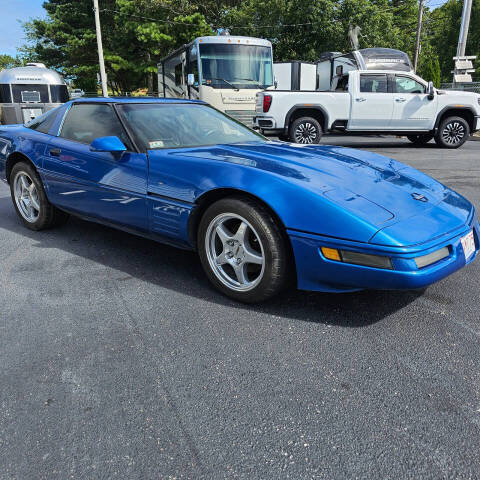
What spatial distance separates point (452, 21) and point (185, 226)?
170ft

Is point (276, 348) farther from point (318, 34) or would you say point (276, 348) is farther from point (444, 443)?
point (318, 34)

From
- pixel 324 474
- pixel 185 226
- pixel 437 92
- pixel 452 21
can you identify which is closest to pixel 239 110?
pixel 437 92

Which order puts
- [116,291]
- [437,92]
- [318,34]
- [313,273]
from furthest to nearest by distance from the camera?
[318,34] → [437,92] → [116,291] → [313,273]

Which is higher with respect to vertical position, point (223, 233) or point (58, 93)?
point (58, 93)

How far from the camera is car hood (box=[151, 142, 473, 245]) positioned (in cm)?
247

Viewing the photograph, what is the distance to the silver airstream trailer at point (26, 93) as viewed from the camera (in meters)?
17.5

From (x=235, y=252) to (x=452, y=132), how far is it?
10.9m

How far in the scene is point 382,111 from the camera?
11633mm

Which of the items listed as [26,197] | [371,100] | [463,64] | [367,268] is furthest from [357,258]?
[463,64]

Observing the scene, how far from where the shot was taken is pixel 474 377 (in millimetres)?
2053

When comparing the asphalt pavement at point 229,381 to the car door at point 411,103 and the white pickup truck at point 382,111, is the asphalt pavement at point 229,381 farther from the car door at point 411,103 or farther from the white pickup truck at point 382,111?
the car door at point 411,103

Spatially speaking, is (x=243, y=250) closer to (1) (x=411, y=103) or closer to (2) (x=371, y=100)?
(2) (x=371, y=100)

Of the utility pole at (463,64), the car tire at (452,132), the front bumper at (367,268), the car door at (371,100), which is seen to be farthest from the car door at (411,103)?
the front bumper at (367,268)

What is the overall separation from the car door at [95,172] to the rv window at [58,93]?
16114 mm
